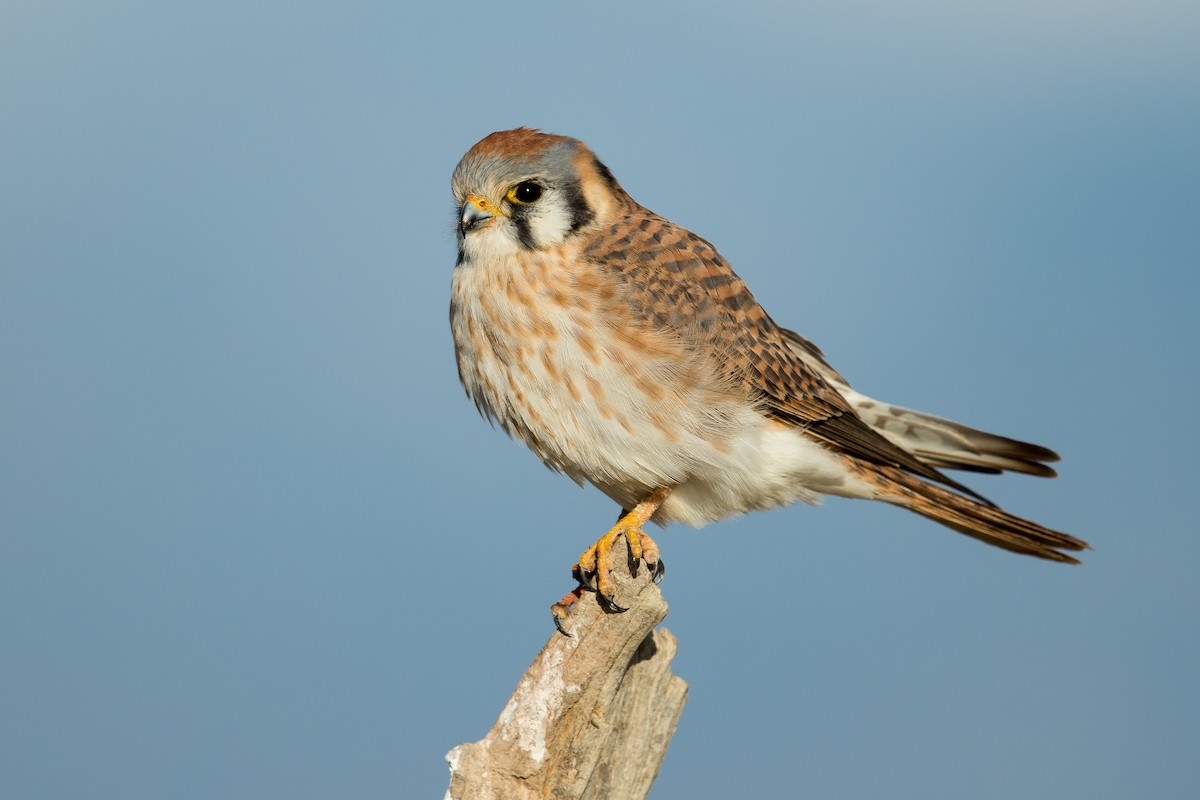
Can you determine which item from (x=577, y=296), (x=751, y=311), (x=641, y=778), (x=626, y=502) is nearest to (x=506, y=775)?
(x=641, y=778)

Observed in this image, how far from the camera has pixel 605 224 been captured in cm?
343

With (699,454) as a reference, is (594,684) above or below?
below

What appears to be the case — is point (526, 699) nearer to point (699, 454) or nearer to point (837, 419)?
point (699, 454)

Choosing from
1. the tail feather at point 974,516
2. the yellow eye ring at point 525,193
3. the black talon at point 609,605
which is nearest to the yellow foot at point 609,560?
the black talon at point 609,605

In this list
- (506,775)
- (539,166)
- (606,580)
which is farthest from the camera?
(539,166)

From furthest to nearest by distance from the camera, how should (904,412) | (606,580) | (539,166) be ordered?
(904,412) → (539,166) → (606,580)

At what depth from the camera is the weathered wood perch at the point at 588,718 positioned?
9.41ft

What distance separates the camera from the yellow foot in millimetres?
3102

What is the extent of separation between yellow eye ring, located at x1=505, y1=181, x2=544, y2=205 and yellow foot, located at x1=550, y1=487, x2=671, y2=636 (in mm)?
868

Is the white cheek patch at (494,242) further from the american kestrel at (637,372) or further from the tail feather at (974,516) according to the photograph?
the tail feather at (974,516)

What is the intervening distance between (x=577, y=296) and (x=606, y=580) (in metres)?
0.74

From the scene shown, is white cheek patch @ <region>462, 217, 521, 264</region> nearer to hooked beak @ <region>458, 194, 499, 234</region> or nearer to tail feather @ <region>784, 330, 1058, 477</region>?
hooked beak @ <region>458, 194, 499, 234</region>

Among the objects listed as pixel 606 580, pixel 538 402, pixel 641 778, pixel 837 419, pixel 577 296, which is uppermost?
Result: pixel 837 419

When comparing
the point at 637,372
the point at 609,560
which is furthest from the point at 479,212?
the point at 609,560
